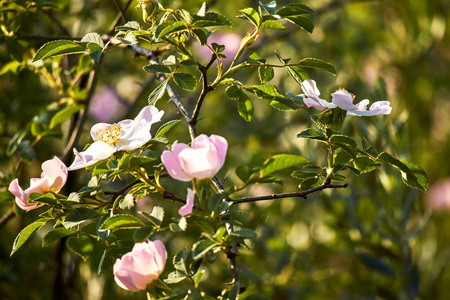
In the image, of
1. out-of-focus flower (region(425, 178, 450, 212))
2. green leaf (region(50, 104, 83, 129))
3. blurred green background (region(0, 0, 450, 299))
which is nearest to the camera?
green leaf (region(50, 104, 83, 129))

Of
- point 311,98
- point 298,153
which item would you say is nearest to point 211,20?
point 311,98

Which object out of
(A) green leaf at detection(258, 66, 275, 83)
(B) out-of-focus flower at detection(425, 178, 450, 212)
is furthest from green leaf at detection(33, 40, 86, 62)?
(B) out-of-focus flower at detection(425, 178, 450, 212)

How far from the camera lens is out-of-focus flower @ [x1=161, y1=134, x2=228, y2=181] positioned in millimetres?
503

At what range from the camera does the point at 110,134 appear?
2.06ft

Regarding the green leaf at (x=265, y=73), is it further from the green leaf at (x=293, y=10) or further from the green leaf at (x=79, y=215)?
the green leaf at (x=79, y=215)

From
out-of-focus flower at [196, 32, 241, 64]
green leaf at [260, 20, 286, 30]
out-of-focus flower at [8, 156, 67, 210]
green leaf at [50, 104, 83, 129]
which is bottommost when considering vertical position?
out-of-focus flower at [196, 32, 241, 64]

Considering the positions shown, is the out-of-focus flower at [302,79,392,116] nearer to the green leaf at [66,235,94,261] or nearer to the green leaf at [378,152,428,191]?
the green leaf at [378,152,428,191]

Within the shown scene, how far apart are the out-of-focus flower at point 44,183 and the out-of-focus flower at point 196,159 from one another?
16 cm

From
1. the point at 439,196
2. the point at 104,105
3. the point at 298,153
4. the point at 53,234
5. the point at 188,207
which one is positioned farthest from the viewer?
the point at 439,196

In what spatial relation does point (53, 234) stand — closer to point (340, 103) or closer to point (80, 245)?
point (80, 245)

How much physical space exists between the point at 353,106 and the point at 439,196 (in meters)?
1.86

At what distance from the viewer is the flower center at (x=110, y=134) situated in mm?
583

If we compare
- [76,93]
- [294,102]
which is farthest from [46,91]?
[294,102]

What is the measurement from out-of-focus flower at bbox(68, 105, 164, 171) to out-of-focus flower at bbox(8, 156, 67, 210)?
44mm
